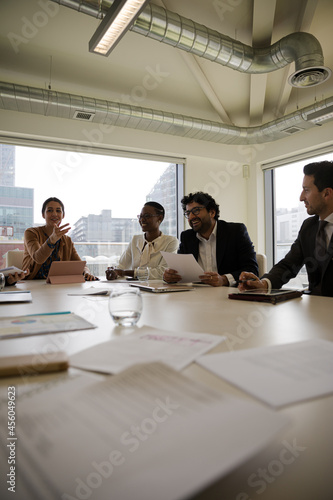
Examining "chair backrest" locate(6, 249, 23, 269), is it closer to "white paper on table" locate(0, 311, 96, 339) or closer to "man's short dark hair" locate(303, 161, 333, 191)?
"white paper on table" locate(0, 311, 96, 339)

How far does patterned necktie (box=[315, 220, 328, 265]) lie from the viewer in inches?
83.7

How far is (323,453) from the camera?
0.35 m

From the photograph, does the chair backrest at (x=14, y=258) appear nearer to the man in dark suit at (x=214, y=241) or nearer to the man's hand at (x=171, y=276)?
the man in dark suit at (x=214, y=241)

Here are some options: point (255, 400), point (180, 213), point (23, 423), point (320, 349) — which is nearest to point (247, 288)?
point (320, 349)

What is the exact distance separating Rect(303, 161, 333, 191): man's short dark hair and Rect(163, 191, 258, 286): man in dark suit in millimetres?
667

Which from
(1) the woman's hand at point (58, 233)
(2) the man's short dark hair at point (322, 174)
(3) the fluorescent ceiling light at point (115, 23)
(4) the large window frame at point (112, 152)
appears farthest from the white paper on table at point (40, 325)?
(4) the large window frame at point (112, 152)

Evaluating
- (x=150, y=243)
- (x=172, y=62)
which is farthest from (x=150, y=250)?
(x=172, y=62)

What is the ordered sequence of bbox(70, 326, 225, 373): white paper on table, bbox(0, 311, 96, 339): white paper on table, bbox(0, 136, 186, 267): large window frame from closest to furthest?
bbox(70, 326, 225, 373): white paper on table → bbox(0, 311, 96, 339): white paper on table → bbox(0, 136, 186, 267): large window frame

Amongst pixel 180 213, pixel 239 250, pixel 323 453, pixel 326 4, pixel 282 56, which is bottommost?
pixel 323 453

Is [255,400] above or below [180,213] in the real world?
below

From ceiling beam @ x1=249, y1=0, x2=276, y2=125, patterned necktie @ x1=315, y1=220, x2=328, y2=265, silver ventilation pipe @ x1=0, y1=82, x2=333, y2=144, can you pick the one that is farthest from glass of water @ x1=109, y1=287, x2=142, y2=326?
silver ventilation pipe @ x1=0, y1=82, x2=333, y2=144

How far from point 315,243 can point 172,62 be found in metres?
3.25

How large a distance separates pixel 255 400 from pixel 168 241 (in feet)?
9.61

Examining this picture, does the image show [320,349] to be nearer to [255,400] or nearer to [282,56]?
[255,400]
